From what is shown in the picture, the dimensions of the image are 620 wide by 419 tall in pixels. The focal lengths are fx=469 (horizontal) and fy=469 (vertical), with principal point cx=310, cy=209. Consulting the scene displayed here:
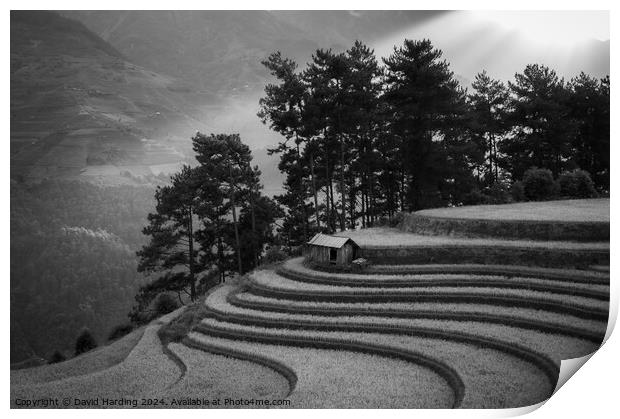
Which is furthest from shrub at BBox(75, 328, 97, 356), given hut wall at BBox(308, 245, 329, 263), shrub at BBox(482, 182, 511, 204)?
shrub at BBox(482, 182, 511, 204)

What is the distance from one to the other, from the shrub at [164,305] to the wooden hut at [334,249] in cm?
1313

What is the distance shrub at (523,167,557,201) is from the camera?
1235 inches

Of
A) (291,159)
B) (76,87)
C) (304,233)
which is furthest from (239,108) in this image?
(76,87)

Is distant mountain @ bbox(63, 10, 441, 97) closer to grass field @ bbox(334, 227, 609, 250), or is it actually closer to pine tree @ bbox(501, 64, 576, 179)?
grass field @ bbox(334, 227, 609, 250)

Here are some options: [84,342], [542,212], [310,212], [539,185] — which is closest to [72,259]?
[84,342]

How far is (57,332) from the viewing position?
128 feet

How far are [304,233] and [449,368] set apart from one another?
24.7m

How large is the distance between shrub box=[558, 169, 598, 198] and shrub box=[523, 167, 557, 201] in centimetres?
78

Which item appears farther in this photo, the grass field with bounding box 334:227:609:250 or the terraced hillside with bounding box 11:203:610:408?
the grass field with bounding box 334:227:609:250

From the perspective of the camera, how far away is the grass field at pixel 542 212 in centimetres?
2107

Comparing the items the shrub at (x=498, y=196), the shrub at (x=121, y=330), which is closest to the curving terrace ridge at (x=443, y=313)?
the shrub at (x=498, y=196)

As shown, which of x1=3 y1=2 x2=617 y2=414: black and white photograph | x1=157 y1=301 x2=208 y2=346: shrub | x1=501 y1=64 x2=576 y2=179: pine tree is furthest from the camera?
x1=501 y1=64 x2=576 y2=179: pine tree

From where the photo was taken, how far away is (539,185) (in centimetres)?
3184

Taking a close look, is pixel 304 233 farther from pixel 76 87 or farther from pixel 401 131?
pixel 76 87
